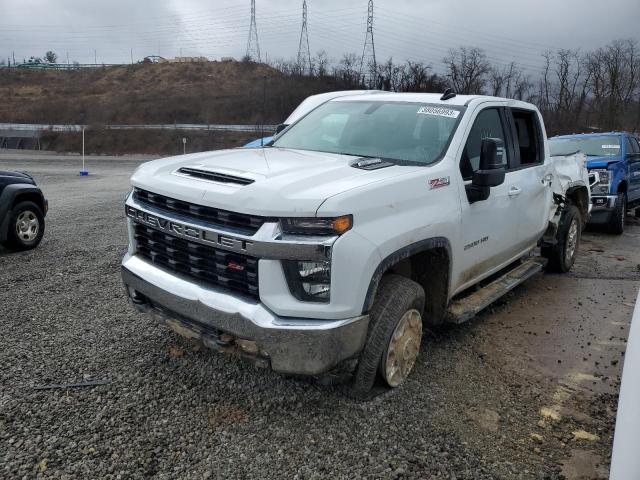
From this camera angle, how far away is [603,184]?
9.77 metres

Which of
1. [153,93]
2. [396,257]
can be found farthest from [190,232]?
[153,93]

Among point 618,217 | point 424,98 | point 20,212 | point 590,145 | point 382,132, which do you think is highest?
point 424,98

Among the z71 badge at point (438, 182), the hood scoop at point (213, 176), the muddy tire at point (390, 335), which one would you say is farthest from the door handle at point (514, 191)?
the hood scoop at point (213, 176)

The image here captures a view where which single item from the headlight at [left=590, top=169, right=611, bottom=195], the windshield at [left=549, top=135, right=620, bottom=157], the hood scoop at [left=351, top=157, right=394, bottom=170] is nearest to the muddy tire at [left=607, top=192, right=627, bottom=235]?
the headlight at [left=590, top=169, right=611, bottom=195]

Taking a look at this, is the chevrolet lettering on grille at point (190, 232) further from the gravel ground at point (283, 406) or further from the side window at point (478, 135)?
the side window at point (478, 135)

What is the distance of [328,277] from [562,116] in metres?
54.6

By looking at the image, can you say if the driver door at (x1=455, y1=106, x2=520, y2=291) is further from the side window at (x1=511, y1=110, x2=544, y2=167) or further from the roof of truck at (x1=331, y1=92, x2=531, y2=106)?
the side window at (x1=511, y1=110, x2=544, y2=167)

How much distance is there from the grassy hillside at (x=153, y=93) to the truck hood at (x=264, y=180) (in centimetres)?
5791

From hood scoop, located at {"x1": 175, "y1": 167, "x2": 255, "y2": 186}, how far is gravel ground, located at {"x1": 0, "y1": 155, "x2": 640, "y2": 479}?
1394mm

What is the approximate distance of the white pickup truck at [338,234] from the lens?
2.94m

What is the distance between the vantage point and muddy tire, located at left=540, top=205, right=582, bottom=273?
6.52 meters

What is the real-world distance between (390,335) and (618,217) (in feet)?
27.3

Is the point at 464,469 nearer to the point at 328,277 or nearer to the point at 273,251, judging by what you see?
the point at 328,277

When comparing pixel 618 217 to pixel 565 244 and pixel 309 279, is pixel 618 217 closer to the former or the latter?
pixel 565 244
